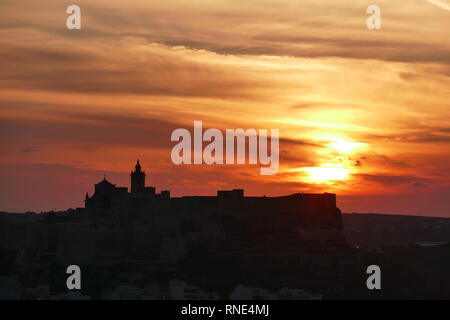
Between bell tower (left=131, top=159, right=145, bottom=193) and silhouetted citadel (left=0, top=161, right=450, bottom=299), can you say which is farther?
bell tower (left=131, top=159, right=145, bottom=193)

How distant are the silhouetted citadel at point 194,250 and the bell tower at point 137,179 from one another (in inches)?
2.3

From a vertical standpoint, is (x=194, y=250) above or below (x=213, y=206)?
below

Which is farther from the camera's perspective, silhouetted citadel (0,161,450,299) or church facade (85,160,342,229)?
church facade (85,160,342,229)

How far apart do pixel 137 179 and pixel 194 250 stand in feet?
24.8

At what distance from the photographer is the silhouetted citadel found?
78.1m

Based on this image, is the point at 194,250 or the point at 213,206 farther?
the point at 213,206

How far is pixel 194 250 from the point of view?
81.6m

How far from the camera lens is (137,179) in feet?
286

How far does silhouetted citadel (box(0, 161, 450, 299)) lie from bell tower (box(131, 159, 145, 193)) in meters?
0.06

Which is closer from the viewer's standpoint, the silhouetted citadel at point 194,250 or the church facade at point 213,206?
the silhouetted citadel at point 194,250

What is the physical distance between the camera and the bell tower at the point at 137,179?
285 ft

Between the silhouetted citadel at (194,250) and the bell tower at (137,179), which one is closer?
the silhouetted citadel at (194,250)
